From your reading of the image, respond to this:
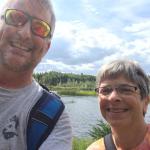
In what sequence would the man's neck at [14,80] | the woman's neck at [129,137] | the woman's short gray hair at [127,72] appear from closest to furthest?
1. the man's neck at [14,80]
2. the woman's short gray hair at [127,72]
3. the woman's neck at [129,137]

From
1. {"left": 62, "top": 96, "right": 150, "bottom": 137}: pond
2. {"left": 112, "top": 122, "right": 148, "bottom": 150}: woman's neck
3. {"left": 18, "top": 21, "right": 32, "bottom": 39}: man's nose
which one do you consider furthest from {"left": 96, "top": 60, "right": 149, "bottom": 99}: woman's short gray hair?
{"left": 18, "top": 21, "right": 32, "bottom": 39}: man's nose

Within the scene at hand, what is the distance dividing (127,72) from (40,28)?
1602 millimetres

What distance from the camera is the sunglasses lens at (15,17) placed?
113 inches

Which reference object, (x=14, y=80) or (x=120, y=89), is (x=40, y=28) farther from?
(x=120, y=89)

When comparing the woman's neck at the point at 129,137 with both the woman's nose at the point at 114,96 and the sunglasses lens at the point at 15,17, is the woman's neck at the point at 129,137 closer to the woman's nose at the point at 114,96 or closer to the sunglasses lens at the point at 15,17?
the woman's nose at the point at 114,96

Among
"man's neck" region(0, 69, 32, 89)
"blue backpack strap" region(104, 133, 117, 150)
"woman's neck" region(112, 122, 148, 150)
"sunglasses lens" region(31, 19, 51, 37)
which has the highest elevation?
"sunglasses lens" region(31, 19, 51, 37)

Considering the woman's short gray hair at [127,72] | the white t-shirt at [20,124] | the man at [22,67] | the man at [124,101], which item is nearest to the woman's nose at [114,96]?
the man at [124,101]

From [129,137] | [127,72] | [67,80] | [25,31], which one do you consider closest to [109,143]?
[129,137]

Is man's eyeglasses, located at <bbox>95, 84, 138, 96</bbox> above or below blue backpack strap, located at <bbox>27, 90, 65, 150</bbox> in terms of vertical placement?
below

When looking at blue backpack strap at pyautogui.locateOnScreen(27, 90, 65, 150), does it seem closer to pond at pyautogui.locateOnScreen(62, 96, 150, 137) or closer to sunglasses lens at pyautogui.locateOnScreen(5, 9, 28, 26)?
sunglasses lens at pyautogui.locateOnScreen(5, 9, 28, 26)

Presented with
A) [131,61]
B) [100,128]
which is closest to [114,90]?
[131,61]

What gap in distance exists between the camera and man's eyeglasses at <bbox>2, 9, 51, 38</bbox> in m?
2.87

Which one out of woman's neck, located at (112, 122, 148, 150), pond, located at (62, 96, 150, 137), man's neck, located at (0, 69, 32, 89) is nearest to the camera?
man's neck, located at (0, 69, 32, 89)

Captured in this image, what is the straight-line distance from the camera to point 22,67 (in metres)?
2.77
